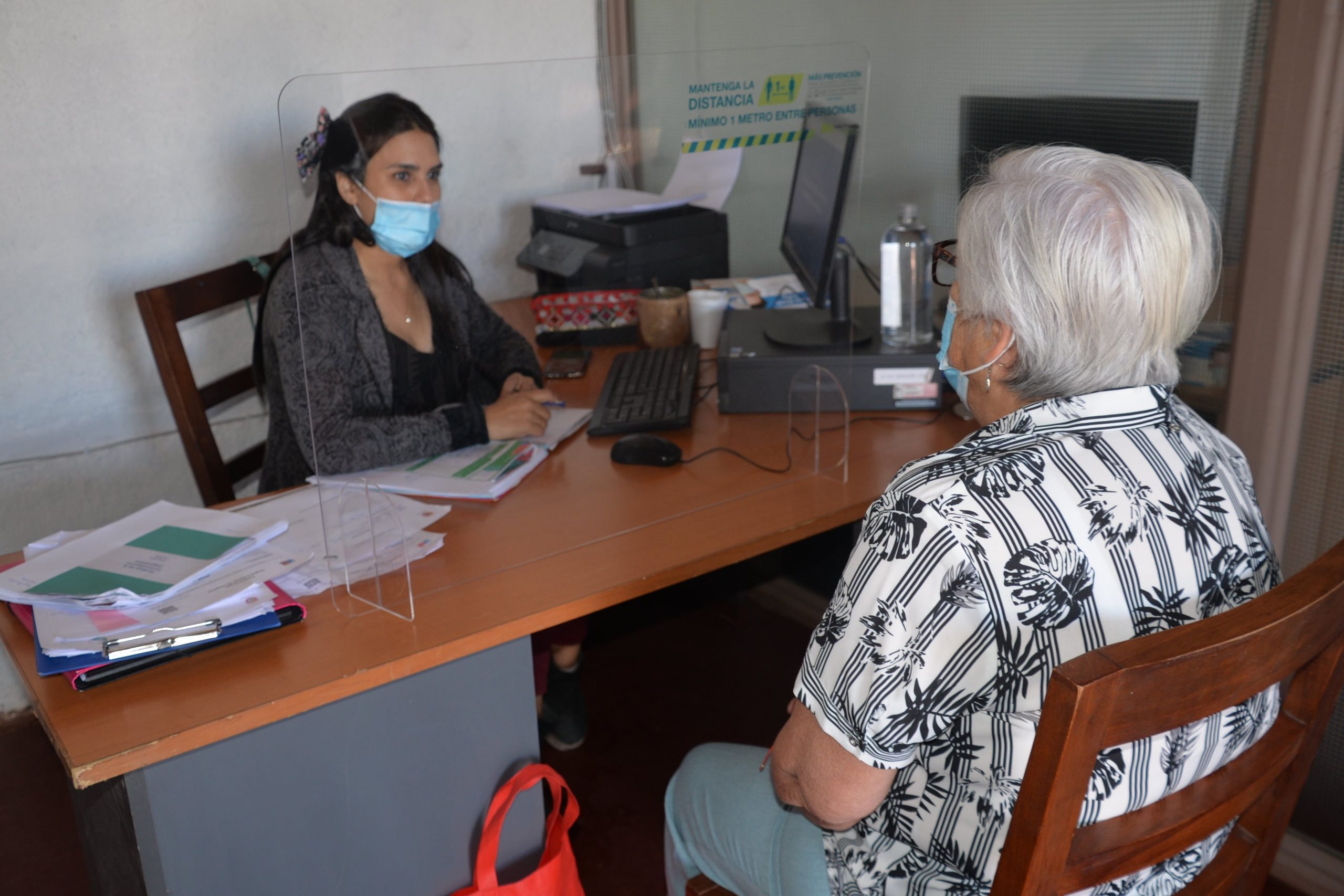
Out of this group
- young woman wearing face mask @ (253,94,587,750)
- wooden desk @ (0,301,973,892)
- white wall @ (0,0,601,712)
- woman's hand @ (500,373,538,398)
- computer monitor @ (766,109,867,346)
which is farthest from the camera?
white wall @ (0,0,601,712)

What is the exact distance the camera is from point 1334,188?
1534 mm

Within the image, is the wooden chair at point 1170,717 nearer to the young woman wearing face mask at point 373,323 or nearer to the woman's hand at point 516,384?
the young woman wearing face mask at point 373,323

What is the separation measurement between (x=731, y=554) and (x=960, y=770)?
48cm

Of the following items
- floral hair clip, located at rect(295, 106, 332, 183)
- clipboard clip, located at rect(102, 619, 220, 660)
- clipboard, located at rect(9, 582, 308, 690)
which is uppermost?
floral hair clip, located at rect(295, 106, 332, 183)

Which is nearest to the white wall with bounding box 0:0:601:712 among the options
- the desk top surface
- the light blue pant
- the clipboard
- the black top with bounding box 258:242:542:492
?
the black top with bounding box 258:242:542:492

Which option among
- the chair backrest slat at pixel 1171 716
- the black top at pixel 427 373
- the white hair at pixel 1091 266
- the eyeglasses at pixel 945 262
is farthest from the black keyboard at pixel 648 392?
the chair backrest slat at pixel 1171 716

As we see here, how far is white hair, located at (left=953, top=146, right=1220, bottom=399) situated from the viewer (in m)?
0.95

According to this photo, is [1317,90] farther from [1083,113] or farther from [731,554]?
[731,554]

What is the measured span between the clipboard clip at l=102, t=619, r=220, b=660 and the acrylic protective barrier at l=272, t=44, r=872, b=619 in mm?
158

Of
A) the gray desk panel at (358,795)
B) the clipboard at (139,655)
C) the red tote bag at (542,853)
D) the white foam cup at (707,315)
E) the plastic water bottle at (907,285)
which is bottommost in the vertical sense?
the red tote bag at (542,853)

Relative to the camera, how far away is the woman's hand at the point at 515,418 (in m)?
1.73

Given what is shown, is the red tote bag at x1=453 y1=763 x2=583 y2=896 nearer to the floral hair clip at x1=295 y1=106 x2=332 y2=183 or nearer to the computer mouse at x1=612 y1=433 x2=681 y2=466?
the computer mouse at x1=612 y1=433 x2=681 y2=466

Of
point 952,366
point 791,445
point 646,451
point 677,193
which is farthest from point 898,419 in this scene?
point 952,366

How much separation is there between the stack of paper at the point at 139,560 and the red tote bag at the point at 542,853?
44 cm
